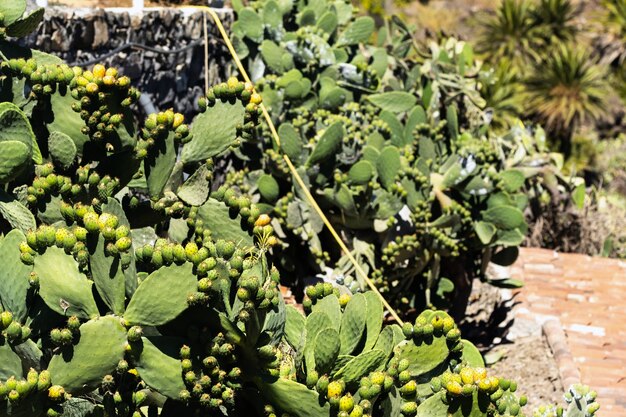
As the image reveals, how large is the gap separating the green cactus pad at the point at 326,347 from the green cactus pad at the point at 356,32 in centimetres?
407

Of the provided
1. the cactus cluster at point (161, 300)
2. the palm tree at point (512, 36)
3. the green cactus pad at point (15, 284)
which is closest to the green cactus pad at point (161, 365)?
the cactus cluster at point (161, 300)

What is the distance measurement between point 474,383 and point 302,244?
3040 millimetres

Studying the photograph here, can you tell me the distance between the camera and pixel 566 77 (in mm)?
15281

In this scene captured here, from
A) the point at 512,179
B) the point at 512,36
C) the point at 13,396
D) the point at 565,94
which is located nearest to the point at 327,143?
the point at 512,179

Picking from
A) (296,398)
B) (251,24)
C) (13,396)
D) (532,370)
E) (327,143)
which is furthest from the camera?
(251,24)

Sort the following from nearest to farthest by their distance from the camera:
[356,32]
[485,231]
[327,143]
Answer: [327,143]
[485,231]
[356,32]

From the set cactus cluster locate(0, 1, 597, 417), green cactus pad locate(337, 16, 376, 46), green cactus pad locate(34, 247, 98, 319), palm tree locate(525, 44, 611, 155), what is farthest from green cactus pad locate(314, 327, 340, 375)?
palm tree locate(525, 44, 611, 155)

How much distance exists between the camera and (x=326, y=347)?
8.05 ft

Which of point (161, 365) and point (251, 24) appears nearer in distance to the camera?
point (161, 365)

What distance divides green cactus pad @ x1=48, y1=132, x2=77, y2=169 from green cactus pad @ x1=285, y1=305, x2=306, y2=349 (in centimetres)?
85

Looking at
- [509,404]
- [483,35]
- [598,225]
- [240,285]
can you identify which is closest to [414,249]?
[509,404]

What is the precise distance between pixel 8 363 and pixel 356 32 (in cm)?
445

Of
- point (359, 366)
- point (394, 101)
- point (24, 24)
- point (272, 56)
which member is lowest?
point (394, 101)

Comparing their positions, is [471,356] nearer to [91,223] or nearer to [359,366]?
[359,366]
